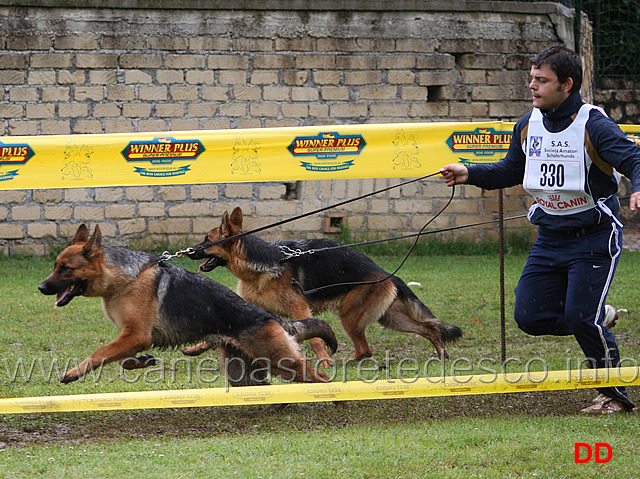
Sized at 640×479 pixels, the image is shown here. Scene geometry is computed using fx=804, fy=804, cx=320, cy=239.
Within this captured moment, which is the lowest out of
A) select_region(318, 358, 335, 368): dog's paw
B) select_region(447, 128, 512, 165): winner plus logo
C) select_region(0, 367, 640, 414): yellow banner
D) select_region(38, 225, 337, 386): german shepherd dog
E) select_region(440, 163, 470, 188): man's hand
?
select_region(318, 358, 335, 368): dog's paw

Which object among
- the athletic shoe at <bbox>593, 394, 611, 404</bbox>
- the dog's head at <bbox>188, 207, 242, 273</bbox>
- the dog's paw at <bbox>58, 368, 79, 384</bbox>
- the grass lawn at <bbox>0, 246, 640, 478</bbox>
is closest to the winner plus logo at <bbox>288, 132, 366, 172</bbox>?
the dog's head at <bbox>188, 207, 242, 273</bbox>

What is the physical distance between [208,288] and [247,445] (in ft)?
3.97

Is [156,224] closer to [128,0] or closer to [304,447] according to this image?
[128,0]

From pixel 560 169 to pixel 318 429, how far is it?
85.7 inches

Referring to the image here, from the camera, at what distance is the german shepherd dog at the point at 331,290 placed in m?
6.96

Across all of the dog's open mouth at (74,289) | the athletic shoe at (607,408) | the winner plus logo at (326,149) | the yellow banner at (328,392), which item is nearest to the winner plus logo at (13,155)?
the dog's open mouth at (74,289)

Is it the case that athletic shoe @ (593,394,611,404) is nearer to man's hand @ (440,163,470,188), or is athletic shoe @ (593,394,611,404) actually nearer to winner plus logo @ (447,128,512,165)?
Answer: man's hand @ (440,163,470,188)

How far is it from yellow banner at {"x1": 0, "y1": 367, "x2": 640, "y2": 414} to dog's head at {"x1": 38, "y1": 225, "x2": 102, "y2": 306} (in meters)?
0.71

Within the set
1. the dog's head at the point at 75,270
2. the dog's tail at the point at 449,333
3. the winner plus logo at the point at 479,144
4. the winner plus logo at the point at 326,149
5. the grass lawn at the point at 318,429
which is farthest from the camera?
the dog's tail at the point at 449,333

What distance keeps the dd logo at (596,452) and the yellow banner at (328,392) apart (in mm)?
512

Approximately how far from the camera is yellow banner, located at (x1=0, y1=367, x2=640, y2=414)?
466 centimetres

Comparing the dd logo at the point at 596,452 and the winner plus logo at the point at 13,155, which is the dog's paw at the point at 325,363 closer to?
the dd logo at the point at 596,452

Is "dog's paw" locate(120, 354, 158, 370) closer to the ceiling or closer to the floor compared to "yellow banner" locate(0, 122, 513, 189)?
closer to the floor

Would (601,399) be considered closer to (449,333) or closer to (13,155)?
(449,333)
